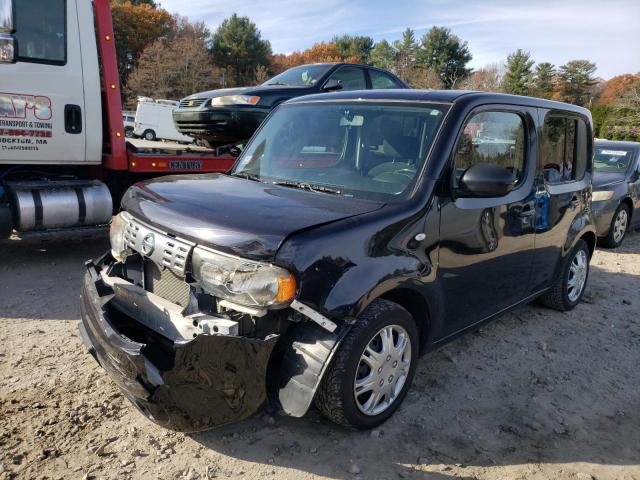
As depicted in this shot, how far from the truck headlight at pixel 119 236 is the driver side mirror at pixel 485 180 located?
2.06 m

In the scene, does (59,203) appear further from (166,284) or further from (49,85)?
(166,284)

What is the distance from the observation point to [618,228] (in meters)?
8.60

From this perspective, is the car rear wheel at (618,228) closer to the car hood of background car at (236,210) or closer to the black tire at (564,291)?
the black tire at (564,291)

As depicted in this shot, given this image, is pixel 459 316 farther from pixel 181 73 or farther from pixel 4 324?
pixel 181 73

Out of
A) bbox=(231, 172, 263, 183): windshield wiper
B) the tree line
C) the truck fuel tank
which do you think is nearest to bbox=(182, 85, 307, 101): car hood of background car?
the truck fuel tank

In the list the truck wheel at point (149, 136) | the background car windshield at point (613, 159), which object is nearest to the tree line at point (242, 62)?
the truck wheel at point (149, 136)

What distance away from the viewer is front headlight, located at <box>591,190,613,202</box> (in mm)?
8164

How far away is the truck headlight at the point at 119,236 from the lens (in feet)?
10.8

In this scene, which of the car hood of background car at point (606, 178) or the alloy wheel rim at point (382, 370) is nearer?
the alloy wheel rim at point (382, 370)

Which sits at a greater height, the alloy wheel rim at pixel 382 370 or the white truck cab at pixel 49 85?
the white truck cab at pixel 49 85

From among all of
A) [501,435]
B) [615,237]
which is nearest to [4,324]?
[501,435]

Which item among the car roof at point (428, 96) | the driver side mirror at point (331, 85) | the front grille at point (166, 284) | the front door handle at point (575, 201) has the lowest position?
the front grille at point (166, 284)

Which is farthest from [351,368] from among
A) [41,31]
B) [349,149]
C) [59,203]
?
[41,31]

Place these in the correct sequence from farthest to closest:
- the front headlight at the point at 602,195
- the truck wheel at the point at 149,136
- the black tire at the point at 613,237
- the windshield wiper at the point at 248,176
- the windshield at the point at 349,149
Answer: the truck wheel at the point at 149,136 → the black tire at the point at 613,237 → the front headlight at the point at 602,195 → the windshield wiper at the point at 248,176 → the windshield at the point at 349,149
